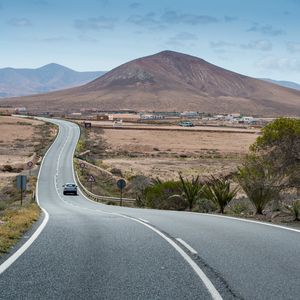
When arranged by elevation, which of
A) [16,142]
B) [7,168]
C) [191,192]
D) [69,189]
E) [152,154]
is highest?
[191,192]

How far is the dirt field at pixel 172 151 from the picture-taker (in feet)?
218

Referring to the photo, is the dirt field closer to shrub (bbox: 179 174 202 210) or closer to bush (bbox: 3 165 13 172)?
bush (bbox: 3 165 13 172)

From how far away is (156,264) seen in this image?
30.2 feet

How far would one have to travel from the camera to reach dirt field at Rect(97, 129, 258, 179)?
6650 cm

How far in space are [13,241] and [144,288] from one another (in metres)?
4.97

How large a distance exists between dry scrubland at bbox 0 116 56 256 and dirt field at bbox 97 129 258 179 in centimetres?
1065

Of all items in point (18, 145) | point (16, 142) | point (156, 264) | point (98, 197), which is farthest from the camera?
point (16, 142)

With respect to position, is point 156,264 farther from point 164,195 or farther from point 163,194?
point 163,194

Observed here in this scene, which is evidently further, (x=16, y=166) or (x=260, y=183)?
(x=16, y=166)

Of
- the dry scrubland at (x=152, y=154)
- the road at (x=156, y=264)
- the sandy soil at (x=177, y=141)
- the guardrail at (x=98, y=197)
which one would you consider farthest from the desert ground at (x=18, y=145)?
the road at (x=156, y=264)

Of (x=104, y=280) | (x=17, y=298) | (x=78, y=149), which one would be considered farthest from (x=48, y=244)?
(x=78, y=149)

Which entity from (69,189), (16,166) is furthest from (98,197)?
(16,166)

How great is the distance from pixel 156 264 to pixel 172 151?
85019 millimetres

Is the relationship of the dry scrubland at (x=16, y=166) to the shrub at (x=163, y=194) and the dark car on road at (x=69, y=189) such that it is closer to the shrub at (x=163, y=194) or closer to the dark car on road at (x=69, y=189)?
the dark car on road at (x=69, y=189)
